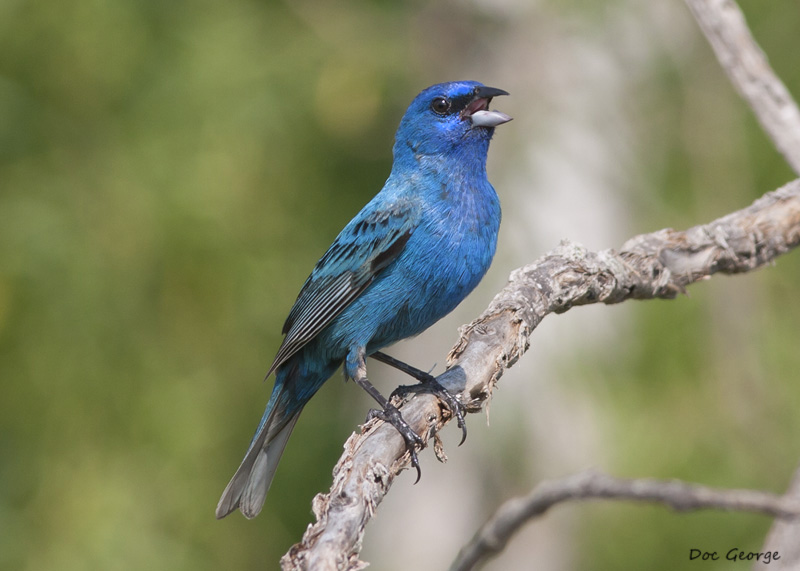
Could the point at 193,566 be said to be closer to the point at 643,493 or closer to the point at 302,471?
the point at 302,471

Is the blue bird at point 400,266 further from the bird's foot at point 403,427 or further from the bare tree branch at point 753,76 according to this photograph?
the bare tree branch at point 753,76

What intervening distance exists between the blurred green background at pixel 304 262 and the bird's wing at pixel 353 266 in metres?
1.78

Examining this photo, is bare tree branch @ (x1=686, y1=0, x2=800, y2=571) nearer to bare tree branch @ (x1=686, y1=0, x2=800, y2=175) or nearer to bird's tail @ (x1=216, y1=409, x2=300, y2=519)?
bare tree branch @ (x1=686, y1=0, x2=800, y2=175)

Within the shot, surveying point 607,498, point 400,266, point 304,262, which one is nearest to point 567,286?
point 400,266

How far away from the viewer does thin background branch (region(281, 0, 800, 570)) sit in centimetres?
273

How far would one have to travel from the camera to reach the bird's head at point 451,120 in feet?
12.6

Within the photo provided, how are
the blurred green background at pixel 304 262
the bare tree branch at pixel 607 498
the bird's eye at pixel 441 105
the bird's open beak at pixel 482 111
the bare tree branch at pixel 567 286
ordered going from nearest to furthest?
the bare tree branch at pixel 607 498, the bare tree branch at pixel 567 286, the bird's open beak at pixel 482 111, the bird's eye at pixel 441 105, the blurred green background at pixel 304 262

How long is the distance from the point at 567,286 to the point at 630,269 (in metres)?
0.25

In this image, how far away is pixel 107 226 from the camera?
5520 millimetres

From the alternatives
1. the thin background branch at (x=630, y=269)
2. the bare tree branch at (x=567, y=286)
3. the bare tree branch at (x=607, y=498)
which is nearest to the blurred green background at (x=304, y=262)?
the thin background branch at (x=630, y=269)

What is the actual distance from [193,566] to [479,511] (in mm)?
1935

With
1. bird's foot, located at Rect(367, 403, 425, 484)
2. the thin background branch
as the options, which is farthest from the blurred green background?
bird's foot, located at Rect(367, 403, 425, 484)

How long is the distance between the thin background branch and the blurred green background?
6.31ft

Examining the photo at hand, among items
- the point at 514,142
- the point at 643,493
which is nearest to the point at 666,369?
the point at 514,142
